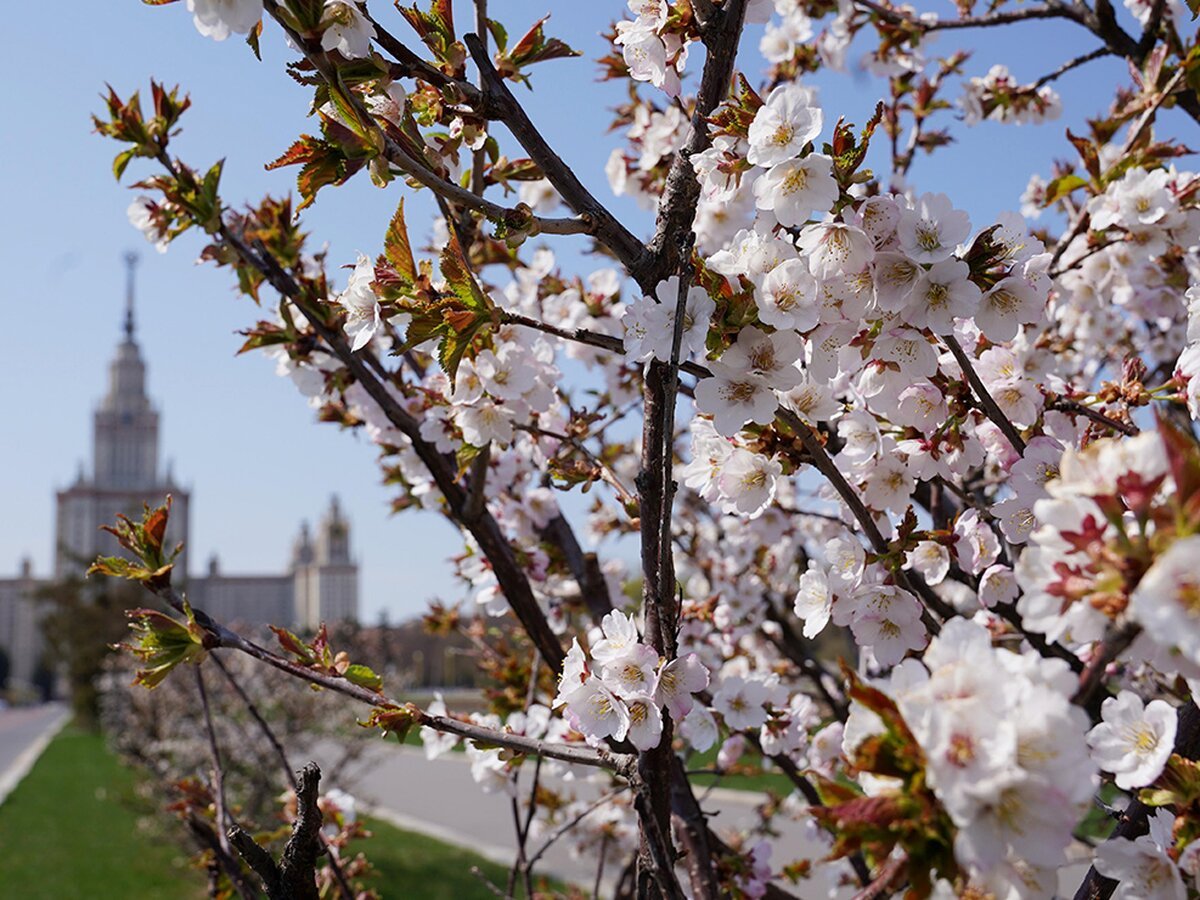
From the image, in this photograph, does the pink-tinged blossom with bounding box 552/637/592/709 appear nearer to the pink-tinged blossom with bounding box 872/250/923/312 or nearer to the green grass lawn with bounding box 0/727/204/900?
the pink-tinged blossom with bounding box 872/250/923/312

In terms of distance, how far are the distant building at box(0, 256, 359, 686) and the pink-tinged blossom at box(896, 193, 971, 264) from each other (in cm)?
6556

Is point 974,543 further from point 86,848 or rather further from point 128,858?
point 86,848

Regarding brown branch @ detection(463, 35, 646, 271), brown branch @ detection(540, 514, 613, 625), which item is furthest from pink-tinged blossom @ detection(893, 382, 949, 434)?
brown branch @ detection(540, 514, 613, 625)

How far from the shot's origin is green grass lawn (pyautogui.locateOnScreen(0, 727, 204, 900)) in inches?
310

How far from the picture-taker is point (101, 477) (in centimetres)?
7894

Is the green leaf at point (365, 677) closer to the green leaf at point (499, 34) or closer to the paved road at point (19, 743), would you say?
the green leaf at point (499, 34)

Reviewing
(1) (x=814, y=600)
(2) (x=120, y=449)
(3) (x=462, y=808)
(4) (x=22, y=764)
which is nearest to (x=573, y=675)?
(1) (x=814, y=600)

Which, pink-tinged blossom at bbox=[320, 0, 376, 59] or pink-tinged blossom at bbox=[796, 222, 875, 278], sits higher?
pink-tinged blossom at bbox=[320, 0, 376, 59]

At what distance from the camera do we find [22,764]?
18672mm

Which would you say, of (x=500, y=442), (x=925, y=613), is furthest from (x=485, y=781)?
(x=925, y=613)

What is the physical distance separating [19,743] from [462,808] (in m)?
17.9

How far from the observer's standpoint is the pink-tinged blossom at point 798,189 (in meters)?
0.94

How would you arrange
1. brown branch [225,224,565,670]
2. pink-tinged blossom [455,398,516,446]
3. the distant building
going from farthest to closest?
the distant building → brown branch [225,224,565,670] → pink-tinged blossom [455,398,516,446]

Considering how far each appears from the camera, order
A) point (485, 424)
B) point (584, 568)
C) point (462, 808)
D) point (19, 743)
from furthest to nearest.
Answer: point (19, 743)
point (462, 808)
point (584, 568)
point (485, 424)
